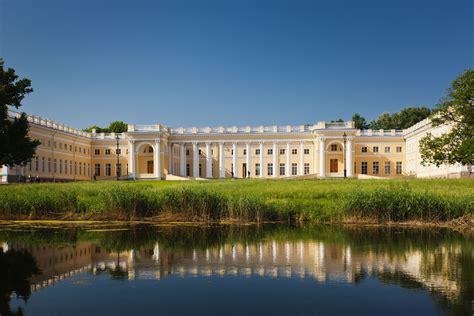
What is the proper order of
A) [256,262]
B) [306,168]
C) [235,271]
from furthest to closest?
[306,168], [256,262], [235,271]

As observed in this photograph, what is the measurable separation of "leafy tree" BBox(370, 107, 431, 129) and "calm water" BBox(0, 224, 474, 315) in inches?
3241

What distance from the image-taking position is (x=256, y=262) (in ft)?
48.6

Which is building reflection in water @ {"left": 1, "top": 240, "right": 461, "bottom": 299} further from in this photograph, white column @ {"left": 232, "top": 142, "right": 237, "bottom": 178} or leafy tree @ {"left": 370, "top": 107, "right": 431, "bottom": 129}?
leafy tree @ {"left": 370, "top": 107, "right": 431, "bottom": 129}

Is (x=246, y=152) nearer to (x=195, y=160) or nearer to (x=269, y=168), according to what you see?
(x=269, y=168)

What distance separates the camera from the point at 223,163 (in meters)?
83.4

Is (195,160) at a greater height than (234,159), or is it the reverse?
(234,159)

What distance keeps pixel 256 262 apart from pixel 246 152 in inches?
2731

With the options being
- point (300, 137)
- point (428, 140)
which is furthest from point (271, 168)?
point (428, 140)

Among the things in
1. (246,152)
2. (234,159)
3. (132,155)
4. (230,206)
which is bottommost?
(230,206)

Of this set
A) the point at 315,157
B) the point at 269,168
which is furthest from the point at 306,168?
the point at 269,168

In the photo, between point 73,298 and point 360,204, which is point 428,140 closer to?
point 360,204

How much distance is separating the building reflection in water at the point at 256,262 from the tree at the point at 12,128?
77.7ft

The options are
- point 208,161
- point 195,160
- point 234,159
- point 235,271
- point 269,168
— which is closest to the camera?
point 235,271

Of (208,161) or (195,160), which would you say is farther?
(195,160)
